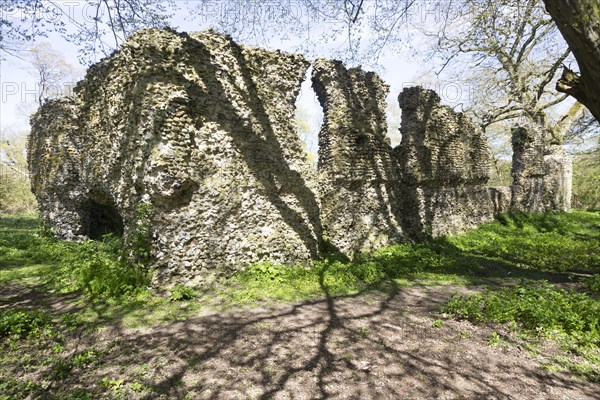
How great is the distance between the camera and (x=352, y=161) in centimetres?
999

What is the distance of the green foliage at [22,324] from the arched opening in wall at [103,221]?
8.12 meters

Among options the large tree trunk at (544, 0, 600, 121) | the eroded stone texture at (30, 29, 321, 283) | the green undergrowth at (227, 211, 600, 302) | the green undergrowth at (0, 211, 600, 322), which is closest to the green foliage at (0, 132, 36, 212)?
the green undergrowth at (0, 211, 600, 322)

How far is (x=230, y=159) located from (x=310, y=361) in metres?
4.80

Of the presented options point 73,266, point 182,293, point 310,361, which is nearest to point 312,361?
point 310,361

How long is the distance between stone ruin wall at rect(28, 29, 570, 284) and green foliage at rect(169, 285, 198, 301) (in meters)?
0.28

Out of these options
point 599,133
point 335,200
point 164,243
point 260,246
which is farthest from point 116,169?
point 599,133

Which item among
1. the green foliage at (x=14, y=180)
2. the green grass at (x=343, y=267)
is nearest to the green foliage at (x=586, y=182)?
the green grass at (x=343, y=267)

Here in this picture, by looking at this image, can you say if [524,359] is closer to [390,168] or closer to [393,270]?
[393,270]

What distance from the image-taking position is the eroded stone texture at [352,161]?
32.2ft

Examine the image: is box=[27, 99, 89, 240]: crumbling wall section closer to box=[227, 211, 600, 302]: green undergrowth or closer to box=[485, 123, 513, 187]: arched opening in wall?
box=[227, 211, 600, 302]: green undergrowth

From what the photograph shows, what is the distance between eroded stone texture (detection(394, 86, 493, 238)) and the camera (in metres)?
11.9

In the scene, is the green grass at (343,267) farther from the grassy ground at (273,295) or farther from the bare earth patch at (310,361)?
the bare earth patch at (310,361)

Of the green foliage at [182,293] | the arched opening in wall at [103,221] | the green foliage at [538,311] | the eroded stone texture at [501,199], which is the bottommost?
the green foliage at [182,293]

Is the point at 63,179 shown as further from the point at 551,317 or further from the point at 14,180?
the point at 14,180
